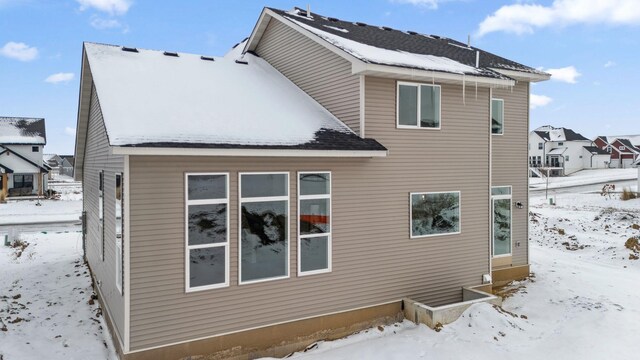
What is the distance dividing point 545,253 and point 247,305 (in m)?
12.9

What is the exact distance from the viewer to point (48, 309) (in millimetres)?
9570

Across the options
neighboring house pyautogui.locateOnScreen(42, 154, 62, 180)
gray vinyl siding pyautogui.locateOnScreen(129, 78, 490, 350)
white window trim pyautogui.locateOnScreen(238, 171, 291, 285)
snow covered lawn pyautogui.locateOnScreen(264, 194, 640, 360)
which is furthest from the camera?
neighboring house pyautogui.locateOnScreen(42, 154, 62, 180)

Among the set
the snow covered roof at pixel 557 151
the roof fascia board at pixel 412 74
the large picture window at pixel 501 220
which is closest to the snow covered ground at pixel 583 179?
the snow covered roof at pixel 557 151

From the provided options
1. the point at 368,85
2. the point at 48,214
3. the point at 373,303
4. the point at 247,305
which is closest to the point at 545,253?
the point at 373,303

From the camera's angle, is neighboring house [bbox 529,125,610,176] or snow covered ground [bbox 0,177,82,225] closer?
snow covered ground [bbox 0,177,82,225]

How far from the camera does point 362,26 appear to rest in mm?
13258

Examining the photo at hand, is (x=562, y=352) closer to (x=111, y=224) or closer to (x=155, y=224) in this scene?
(x=155, y=224)

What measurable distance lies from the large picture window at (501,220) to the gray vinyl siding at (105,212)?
9.66 m

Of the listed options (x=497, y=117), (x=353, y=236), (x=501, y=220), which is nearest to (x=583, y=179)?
(x=501, y=220)

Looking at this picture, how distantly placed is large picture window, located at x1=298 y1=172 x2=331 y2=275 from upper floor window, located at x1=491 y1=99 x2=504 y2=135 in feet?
20.2

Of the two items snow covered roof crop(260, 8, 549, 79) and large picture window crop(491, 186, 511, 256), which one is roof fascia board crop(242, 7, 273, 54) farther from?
large picture window crop(491, 186, 511, 256)

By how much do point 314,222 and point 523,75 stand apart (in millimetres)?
8069

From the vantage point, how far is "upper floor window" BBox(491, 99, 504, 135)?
12289 millimetres

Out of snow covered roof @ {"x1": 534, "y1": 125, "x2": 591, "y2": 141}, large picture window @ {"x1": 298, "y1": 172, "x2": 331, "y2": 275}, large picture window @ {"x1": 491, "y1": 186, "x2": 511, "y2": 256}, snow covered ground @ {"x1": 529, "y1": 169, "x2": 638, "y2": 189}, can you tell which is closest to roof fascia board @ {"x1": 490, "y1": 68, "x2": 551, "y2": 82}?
large picture window @ {"x1": 491, "y1": 186, "x2": 511, "y2": 256}
